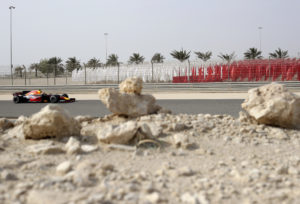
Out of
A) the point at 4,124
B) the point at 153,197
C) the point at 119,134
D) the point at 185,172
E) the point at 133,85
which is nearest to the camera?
the point at 153,197

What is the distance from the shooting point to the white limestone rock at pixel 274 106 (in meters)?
5.28

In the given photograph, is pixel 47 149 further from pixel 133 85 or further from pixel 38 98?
pixel 38 98

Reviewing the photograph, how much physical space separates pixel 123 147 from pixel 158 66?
2381 cm

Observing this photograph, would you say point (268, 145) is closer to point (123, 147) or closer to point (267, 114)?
point (267, 114)

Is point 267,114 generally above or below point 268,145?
above

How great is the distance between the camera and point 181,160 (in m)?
4.03

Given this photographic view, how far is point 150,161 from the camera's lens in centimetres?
397

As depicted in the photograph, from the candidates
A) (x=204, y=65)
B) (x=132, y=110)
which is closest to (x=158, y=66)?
(x=204, y=65)

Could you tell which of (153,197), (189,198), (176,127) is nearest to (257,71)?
(176,127)

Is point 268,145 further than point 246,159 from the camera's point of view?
Yes

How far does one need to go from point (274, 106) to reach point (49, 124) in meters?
3.58

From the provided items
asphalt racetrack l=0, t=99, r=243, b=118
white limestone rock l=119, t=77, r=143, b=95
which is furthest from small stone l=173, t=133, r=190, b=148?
asphalt racetrack l=0, t=99, r=243, b=118

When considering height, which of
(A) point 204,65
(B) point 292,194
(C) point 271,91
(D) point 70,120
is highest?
(A) point 204,65

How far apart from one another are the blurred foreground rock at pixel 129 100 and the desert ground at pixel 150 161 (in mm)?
118
